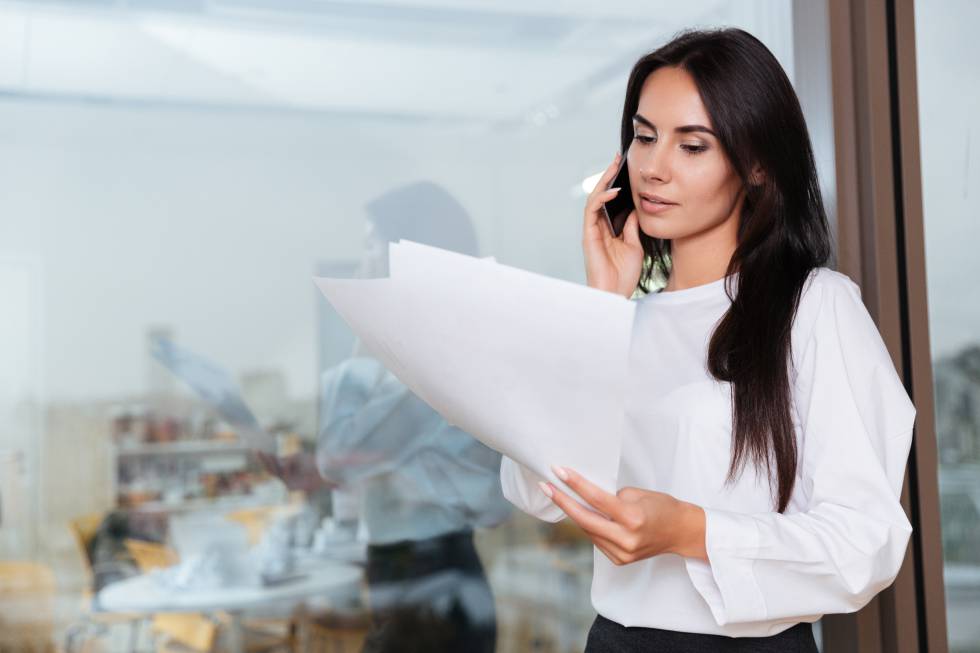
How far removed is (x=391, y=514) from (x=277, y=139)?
2.71 ft

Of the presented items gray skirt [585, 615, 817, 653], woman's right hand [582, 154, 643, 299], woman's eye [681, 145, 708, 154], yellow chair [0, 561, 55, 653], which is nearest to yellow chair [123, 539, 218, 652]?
yellow chair [0, 561, 55, 653]

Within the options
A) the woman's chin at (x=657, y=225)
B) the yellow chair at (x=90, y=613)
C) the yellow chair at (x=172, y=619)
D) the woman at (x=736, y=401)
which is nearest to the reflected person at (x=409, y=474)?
the yellow chair at (x=172, y=619)

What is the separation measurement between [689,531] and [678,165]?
0.47 m

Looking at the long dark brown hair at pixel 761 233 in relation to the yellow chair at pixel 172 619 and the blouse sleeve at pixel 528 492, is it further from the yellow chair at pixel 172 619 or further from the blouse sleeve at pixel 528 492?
the yellow chair at pixel 172 619

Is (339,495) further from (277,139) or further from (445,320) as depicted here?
(445,320)

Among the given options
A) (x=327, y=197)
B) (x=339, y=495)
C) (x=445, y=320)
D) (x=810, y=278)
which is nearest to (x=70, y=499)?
(x=339, y=495)

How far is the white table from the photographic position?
1.97 metres

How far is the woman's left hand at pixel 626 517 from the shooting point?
96 centimetres

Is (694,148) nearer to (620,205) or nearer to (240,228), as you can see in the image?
(620,205)

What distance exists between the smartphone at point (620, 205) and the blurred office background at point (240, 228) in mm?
587

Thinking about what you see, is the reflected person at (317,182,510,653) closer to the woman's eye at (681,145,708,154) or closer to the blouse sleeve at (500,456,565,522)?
the blouse sleeve at (500,456,565,522)

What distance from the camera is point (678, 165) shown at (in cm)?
125

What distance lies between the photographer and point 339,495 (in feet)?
6.67

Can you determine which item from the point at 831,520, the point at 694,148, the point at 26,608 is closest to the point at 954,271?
the point at 694,148
